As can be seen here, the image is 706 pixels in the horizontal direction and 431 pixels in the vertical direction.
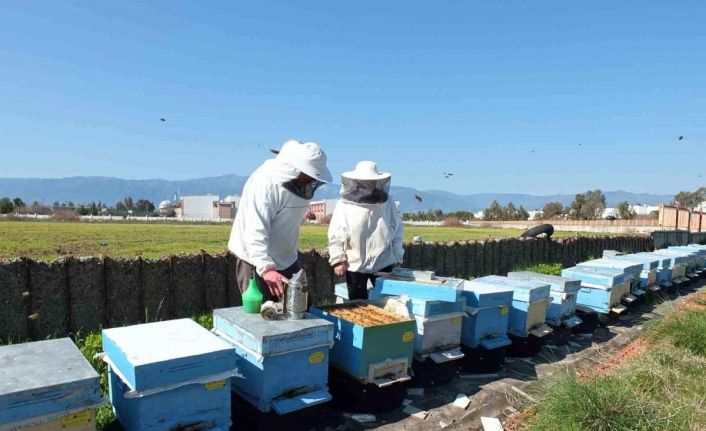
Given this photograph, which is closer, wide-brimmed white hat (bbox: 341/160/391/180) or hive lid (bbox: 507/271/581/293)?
wide-brimmed white hat (bbox: 341/160/391/180)

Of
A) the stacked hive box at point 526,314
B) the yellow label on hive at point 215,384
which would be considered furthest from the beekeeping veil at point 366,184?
the yellow label on hive at point 215,384

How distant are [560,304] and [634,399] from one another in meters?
2.71

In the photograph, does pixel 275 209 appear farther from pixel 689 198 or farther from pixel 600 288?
pixel 689 198

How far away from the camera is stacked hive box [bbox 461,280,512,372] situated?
16.6 ft

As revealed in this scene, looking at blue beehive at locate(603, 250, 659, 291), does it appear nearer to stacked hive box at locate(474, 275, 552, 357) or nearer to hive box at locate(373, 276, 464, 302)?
stacked hive box at locate(474, 275, 552, 357)

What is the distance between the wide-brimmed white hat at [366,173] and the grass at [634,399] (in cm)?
278

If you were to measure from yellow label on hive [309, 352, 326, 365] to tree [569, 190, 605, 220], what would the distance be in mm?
106902

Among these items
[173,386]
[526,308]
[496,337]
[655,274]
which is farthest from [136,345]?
[655,274]

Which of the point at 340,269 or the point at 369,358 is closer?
the point at 369,358

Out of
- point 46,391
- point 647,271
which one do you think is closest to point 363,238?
point 46,391

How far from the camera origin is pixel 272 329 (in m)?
3.41

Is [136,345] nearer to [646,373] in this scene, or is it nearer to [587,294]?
[646,373]

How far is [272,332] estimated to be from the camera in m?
3.34

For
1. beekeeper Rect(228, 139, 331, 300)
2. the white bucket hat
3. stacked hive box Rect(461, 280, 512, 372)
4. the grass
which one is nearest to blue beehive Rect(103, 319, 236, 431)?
beekeeper Rect(228, 139, 331, 300)
